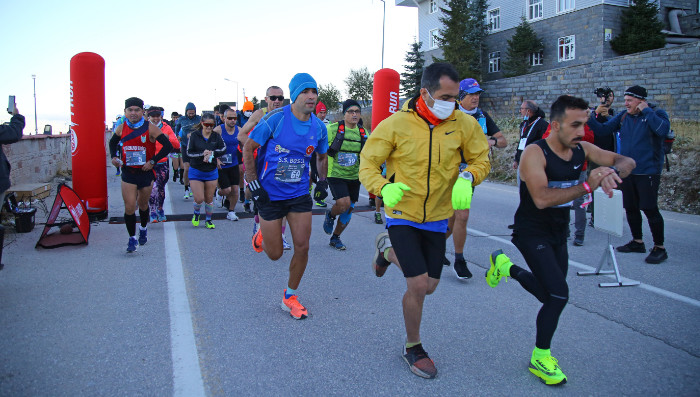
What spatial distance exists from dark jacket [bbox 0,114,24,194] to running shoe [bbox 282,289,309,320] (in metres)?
3.42

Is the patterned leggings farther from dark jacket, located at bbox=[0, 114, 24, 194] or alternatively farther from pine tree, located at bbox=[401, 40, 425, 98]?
pine tree, located at bbox=[401, 40, 425, 98]

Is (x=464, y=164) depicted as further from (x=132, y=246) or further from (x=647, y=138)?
(x=132, y=246)

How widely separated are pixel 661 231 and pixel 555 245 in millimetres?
3809

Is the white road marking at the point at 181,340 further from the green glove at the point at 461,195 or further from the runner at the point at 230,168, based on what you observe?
the runner at the point at 230,168

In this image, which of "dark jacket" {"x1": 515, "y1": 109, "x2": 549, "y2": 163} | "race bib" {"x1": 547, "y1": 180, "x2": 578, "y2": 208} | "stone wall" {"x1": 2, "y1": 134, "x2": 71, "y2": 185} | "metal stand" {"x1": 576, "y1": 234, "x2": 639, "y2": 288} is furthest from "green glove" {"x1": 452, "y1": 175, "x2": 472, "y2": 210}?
"stone wall" {"x1": 2, "y1": 134, "x2": 71, "y2": 185}

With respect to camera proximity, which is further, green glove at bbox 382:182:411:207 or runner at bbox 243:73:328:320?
runner at bbox 243:73:328:320

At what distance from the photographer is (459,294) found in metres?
5.26

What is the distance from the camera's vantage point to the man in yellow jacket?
357 cm

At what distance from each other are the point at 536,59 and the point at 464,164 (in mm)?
38647

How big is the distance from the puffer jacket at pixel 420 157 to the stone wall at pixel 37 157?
10954 millimetres

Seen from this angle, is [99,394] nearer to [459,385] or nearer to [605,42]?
[459,385]

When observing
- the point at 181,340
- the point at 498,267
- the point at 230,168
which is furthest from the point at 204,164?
the point at 498,267

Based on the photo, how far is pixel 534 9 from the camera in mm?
40312

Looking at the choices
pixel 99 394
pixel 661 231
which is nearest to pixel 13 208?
pixel 99 394
